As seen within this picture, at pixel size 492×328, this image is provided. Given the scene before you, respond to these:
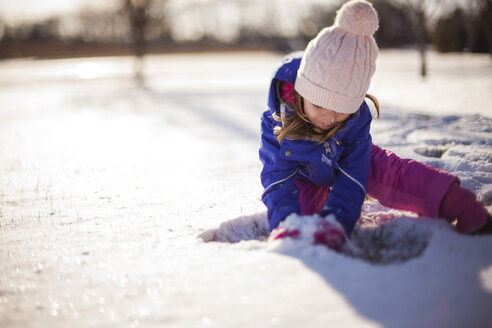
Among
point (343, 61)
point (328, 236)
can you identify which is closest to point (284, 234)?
point (328, 236)

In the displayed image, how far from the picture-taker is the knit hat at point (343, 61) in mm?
1597

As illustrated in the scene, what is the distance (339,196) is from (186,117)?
4.63m

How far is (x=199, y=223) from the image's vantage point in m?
1.97

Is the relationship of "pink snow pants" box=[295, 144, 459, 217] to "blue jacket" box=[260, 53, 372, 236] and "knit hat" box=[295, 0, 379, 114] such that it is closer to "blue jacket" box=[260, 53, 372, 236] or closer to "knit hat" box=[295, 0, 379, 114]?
"blue jacket" box=[260, 53, 372, 236]

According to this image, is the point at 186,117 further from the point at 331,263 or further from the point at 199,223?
the point at 331,263

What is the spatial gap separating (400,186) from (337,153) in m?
0.36

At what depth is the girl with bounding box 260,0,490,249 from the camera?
63.7 inches

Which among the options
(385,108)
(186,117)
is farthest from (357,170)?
(186,117)

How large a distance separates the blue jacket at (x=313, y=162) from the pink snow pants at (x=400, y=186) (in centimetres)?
13

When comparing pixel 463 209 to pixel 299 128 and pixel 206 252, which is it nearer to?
pixel 299 128

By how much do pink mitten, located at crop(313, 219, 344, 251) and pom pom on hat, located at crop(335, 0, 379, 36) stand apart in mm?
893

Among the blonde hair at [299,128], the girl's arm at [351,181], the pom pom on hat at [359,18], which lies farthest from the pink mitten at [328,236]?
the pom pom on hat at [359,18]

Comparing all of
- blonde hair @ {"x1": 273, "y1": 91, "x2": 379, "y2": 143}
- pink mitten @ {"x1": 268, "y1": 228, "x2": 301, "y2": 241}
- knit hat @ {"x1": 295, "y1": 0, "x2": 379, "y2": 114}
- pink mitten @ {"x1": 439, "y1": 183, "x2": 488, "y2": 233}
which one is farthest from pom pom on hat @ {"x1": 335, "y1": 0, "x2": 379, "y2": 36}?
pink mitten @ {"x1": 268, "y1": 228, "x2": 301, "y2": 241}

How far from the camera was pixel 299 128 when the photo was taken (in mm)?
1832
